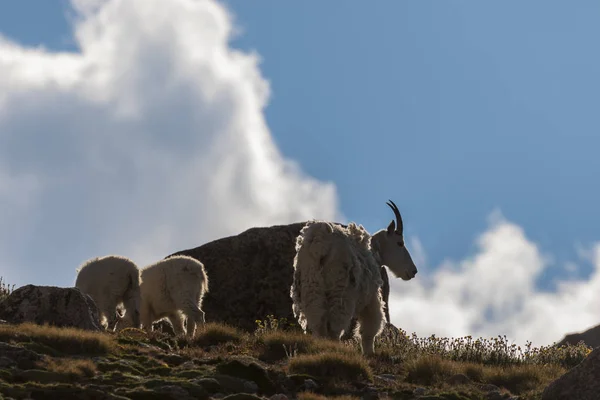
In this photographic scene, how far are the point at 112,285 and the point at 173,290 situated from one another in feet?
5.57

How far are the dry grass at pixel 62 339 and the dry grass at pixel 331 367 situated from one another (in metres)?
2.50

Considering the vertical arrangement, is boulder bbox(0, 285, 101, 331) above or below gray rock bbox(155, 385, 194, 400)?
above

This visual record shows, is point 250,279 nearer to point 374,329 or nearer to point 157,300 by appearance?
point 157,300

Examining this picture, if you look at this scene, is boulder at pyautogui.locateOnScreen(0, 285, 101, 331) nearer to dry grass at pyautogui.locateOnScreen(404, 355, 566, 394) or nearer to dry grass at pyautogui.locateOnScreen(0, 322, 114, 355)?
dry grass at pyautogui.locateOnScreen(0, 322, 114, 355)

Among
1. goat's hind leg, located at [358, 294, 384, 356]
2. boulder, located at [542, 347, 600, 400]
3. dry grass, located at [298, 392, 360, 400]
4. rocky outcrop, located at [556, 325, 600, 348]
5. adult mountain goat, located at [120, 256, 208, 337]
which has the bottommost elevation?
dry grass, located at [298, 392, 360, 400]

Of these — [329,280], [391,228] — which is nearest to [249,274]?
[391,228]

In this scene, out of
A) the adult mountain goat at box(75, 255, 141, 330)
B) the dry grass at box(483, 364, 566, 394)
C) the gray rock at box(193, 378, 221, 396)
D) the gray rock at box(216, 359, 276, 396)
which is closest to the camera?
the gray rock at box(193, 378, 221, 396)

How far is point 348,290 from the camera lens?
15133 millimetres

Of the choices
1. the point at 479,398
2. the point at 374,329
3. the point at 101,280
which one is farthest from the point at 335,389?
the point at 101,280

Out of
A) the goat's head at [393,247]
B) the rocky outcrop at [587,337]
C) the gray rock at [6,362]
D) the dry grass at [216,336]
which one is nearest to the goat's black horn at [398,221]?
the goat's head at [393,247]

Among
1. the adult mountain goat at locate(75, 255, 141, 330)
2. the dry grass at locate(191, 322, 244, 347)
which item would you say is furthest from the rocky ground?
the adult mountain goat at locate(75, 255, 141, 330)

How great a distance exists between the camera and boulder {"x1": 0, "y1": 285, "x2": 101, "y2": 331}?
46.3 feet

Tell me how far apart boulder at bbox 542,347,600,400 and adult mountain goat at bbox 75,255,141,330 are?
29.6 ft

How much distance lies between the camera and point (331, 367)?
12.3 metres
